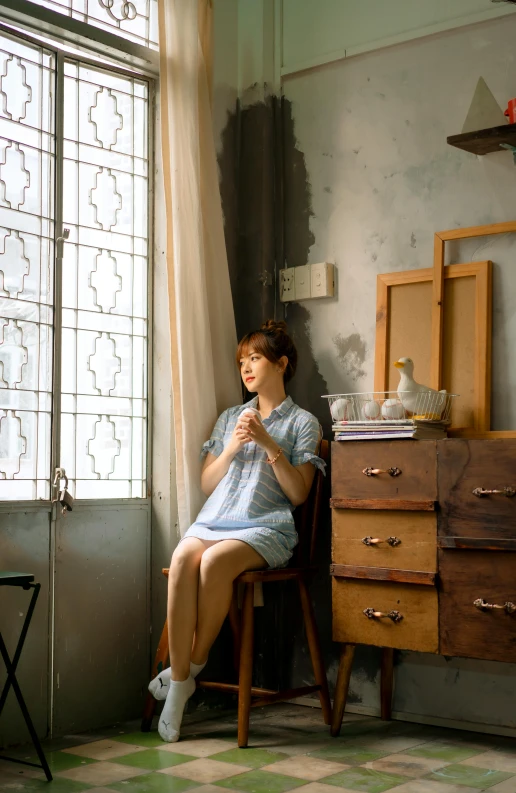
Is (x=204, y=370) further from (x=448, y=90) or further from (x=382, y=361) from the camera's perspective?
(x=448, y=90)

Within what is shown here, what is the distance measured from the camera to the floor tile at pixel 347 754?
9.12ft

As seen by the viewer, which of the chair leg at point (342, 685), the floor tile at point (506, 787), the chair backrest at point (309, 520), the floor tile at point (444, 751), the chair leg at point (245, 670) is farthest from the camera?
the chair backrest at point (309, 520)

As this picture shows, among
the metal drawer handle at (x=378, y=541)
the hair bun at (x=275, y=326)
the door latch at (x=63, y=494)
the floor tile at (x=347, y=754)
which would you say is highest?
the hair bun at (x=275, y=326)

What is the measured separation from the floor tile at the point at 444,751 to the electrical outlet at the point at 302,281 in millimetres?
1705

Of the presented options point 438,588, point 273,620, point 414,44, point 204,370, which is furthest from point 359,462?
point 414,44

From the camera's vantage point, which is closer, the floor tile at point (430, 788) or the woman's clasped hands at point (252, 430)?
the floor tile at point (430, 788)

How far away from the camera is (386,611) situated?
288 cm

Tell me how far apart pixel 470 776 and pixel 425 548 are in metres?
0.65

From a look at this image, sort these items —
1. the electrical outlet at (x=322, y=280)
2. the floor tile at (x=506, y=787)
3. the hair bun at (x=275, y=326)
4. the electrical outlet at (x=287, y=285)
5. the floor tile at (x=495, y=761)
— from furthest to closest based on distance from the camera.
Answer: the electrical outlet at (x=287, y=285) → the electrical outlet at (x=322, y=280) → the hair bun at (x=275, y=326) → the floor tile at (x=495, y=761) → the floor tile at (x=506, y=787)

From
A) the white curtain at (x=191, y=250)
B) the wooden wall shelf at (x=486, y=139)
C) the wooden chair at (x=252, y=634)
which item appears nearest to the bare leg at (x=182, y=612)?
the wooden chair at (x=252, y=634)

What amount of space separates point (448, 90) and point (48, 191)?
58.0 inches

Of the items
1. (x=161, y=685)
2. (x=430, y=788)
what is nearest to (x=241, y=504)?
(x=161, y=685)

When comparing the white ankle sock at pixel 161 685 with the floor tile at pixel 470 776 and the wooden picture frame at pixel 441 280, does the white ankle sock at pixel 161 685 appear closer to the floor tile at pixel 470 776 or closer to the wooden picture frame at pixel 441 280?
the floor tile at pixel 470 776

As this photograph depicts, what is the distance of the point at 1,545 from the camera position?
2.95 metres
